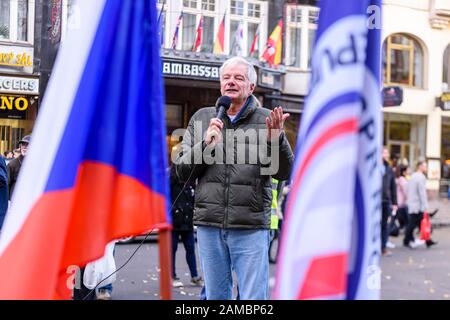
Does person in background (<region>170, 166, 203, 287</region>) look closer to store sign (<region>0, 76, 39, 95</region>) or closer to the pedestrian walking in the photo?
the pedestrian walking

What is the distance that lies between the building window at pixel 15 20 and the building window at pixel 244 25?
240 inches

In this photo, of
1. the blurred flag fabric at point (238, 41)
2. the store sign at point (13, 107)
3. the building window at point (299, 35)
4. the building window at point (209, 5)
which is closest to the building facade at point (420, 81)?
the building window at point (299, 35)

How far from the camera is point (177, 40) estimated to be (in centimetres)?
2048

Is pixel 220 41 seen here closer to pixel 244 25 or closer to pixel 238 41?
pixel 238 41

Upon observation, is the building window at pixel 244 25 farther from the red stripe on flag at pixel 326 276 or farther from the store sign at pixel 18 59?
the red stripe on flag at pixel 326 276

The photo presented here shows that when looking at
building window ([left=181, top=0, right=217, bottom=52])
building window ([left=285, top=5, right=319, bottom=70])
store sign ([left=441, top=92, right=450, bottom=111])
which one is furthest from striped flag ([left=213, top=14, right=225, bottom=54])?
store sign ([left=441, top=92, right=450, bottom=111])

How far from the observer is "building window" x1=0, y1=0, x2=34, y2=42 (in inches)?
732

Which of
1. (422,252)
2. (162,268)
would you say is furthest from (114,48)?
(422,252)

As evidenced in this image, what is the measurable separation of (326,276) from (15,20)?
1796cm

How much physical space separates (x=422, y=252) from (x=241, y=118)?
1025 cm

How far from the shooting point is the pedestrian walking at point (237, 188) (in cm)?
427

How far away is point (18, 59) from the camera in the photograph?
1902 centimetres

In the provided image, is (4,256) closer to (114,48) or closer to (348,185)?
(114,48)

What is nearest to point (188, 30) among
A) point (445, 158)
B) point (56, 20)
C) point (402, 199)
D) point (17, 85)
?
point (17, 85)
